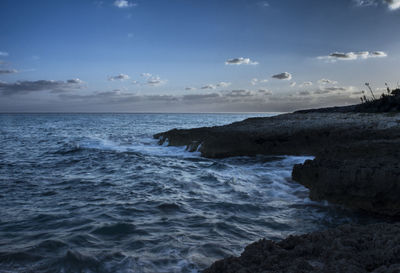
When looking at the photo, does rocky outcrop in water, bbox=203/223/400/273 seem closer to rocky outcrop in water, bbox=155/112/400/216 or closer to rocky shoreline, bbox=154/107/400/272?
rocky shoreline, bbox=154/107/400/272

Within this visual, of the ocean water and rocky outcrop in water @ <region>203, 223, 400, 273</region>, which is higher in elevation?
rocky outcrop in water @ <region>203, 223, 400, 273</region>

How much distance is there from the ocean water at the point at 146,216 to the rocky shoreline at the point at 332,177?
0.60 m

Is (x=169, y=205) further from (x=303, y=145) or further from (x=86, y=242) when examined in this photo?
(x=303, y=145)

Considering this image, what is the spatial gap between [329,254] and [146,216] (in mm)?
4464

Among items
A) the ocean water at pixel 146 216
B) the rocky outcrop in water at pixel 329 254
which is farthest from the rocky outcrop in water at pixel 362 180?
the rocky outcrop in water at pixel 329 254

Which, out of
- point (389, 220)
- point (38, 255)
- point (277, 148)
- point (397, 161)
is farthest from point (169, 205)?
point (277, 148)

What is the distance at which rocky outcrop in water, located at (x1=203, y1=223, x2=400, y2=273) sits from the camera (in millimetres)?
3107

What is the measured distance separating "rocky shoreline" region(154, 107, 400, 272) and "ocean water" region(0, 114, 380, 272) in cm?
60

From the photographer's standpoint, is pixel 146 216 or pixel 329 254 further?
pixel 146 216

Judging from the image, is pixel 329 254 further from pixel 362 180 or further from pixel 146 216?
pixel 146 216

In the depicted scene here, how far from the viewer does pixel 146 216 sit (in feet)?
22.4

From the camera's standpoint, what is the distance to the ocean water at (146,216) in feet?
15.7

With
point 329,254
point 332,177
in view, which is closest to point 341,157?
point 332,177

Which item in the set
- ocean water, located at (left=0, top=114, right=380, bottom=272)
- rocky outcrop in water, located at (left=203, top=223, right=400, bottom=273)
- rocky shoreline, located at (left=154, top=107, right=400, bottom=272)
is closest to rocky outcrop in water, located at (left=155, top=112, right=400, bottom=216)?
rocky shoreline, located at (left=154, top=107, right=400, bottom=272)
